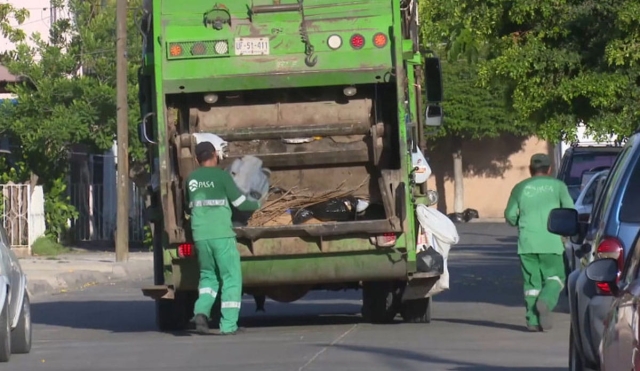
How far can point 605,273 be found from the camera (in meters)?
6.79

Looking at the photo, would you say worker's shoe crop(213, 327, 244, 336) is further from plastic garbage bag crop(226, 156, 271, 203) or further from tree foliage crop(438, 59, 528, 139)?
tree foliage crop(438, 59, 528, 139)

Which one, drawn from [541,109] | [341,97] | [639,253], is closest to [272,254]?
[341,97]

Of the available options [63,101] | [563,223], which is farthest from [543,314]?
[63,101]

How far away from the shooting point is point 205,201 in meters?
12.2

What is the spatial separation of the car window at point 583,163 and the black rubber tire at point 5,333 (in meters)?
12.3

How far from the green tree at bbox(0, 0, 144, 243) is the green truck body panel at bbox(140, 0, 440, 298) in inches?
610

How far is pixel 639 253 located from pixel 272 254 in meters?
6.28

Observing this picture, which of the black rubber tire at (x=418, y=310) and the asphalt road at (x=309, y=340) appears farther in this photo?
the black rubber tire at (x=418, y=310)

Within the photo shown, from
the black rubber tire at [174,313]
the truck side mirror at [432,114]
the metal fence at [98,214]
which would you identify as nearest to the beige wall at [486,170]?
the metal fence at [98,214]

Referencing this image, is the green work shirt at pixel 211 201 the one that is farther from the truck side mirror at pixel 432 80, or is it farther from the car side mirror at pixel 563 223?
the car side mirror at pixel 563 223

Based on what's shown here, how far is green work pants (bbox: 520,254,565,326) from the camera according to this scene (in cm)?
1277

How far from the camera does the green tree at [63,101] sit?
28.4 metres

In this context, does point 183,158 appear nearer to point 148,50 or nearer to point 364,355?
point 148,50

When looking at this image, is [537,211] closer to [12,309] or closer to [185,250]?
[185,250]
